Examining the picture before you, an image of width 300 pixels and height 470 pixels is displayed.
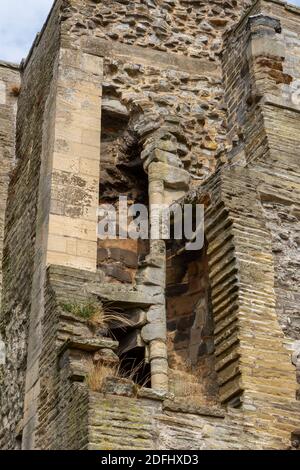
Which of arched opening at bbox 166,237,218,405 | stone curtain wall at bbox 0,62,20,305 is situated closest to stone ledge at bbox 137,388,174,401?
arched opening at bbox 166,237,218,405

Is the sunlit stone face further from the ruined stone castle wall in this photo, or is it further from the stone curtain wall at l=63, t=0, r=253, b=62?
the stone curtain wall at l=63, t=0, r=253, b=62

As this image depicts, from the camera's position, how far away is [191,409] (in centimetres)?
948

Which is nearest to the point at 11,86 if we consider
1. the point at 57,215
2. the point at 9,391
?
the point at 57,215

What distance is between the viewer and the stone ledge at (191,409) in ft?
30.8

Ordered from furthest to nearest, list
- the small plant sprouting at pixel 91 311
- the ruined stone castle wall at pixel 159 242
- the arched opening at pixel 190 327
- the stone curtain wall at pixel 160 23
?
the stone curtain wall at pixel 160 23, the arched opening at pixel 190 327, the small plant sprouting at pixel 91 311, the ruined stone castle wall at pixel 159 242

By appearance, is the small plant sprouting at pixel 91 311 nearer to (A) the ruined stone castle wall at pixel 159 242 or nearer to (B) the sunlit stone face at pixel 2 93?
(A) the ruined stone castle wall at pixel 159 242

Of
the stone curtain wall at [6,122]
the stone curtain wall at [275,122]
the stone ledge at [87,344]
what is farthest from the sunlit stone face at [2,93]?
the stone ledge at [87,344]

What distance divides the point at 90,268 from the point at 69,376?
6.22 feet

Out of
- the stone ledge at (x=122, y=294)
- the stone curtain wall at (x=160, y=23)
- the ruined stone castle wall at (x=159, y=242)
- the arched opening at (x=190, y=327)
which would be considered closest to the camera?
the ruined stone castle wall at (x=159, y=242)

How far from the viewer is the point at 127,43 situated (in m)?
13.5

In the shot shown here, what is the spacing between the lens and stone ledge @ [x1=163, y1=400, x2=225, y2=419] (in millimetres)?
9398

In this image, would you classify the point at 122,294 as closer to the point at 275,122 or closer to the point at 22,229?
the point at 22,229

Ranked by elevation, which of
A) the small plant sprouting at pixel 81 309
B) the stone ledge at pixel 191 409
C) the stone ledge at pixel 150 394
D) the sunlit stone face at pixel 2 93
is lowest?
the stone ledge at pixel 191 409
